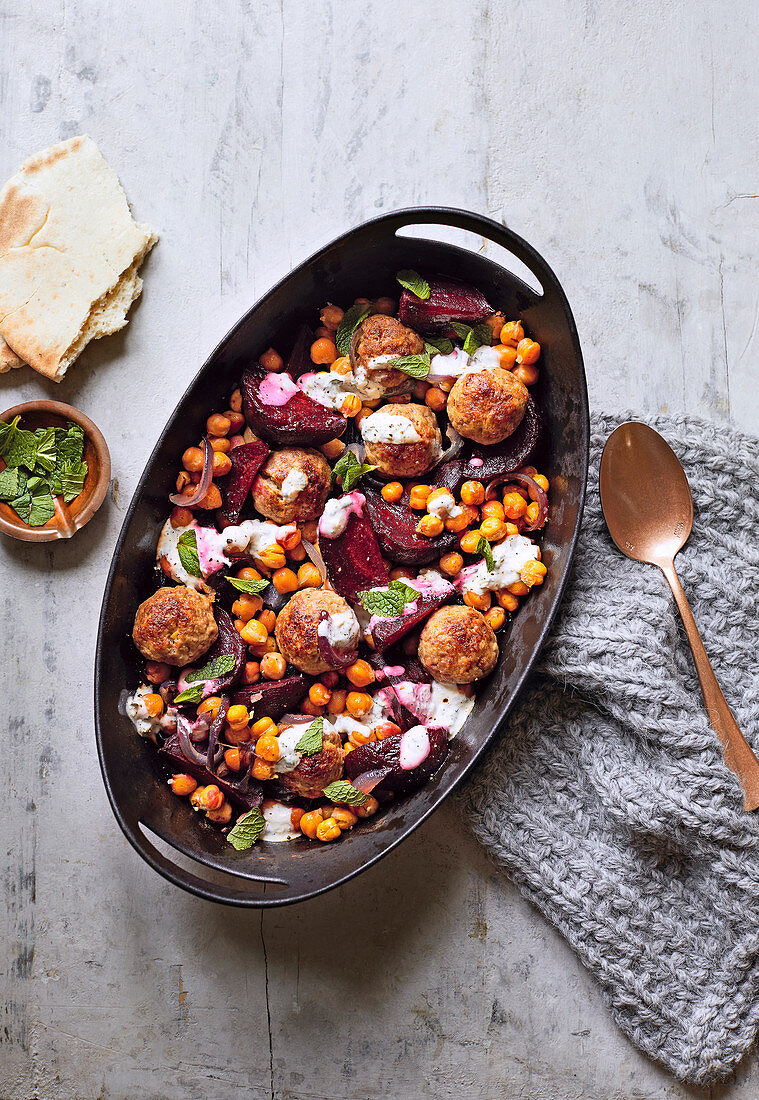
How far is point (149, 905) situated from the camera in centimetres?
312

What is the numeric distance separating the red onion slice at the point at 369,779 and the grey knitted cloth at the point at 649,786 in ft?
1.33

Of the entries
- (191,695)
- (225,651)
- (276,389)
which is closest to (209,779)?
(191,695)

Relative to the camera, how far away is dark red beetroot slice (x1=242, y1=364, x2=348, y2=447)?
9.27 ft

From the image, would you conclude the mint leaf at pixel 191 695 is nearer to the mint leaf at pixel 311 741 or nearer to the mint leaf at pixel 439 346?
the mint leaf at pixel 311 741

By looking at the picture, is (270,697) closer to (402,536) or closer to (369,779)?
(369,779)

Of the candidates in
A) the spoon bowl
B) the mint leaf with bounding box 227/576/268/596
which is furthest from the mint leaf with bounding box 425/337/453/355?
the mint leaf with bounding box 227/576/268/596

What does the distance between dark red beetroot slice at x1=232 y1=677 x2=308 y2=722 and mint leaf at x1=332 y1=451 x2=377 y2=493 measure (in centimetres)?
73

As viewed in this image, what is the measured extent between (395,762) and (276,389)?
1.40 meters

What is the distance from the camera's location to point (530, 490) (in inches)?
114

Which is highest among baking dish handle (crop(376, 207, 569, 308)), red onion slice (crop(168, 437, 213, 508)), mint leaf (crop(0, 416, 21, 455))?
baking dish handle (crop(376, 207, 569, 308))

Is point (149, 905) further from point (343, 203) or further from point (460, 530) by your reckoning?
point (343, 203)

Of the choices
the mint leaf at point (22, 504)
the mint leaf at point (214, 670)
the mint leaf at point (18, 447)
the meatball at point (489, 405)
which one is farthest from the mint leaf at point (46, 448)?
the meatball at point (489, 405)

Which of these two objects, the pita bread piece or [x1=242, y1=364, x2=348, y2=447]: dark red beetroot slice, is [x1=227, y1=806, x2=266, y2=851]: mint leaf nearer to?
[x1=242, y1=364, x2=348, y2=447]: dark red beetroot slice

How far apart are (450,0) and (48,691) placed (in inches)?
128
